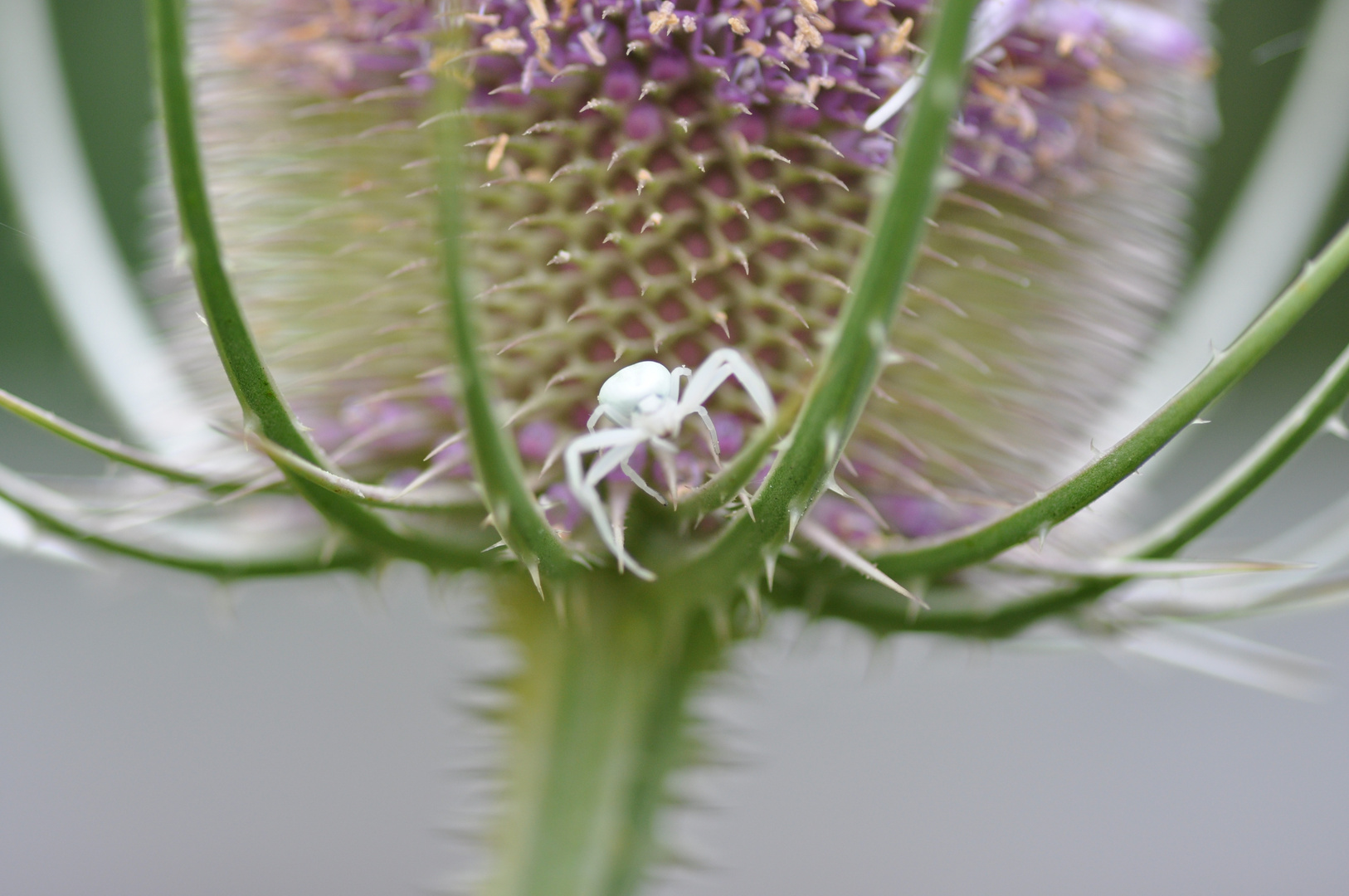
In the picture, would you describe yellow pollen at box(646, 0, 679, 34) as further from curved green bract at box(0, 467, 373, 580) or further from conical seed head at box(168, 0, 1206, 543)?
curved green bract at box(0, 467, 373, 580)

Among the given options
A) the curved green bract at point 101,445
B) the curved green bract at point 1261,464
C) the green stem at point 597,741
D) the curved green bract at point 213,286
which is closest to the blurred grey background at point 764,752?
the green stem at point 597,741

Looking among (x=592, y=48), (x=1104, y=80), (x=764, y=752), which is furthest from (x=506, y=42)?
(x=764, y=752)

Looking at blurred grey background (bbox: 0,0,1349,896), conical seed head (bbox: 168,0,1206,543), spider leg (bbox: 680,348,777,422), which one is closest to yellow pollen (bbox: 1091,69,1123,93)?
conical seed head (bbox: 168,0,1206,543)

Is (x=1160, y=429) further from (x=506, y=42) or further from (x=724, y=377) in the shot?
(x=506, y=42)

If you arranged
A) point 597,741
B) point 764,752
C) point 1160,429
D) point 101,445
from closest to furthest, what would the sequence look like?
point 1160,429, point 101,445, point 597,741, point 764,752

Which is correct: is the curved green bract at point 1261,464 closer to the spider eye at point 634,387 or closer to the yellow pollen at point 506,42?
the spider eye at point 634,387

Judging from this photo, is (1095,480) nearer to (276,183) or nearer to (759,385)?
(759,385)

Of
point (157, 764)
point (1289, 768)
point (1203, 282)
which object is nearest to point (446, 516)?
point (1203, 282)
